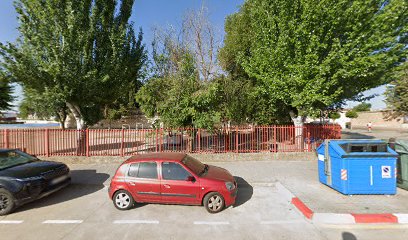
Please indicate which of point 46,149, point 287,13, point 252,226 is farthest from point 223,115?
point 46,149

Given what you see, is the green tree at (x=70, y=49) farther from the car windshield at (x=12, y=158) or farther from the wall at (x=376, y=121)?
the wall at (x=376, y=121)

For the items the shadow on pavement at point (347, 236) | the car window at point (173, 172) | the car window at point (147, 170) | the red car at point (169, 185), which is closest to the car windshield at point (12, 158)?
the red car at point (169, 185)

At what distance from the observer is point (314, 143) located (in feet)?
A: 32.5

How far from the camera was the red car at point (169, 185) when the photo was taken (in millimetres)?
4738

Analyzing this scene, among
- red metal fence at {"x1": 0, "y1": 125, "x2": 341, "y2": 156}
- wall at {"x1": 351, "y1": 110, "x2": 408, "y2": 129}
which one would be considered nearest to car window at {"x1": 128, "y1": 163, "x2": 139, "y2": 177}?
red metal fence at {"x1": 0, "y1": 125, "x2": 341, "y2": 156}

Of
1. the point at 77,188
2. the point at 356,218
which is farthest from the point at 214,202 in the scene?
the point at 77,188

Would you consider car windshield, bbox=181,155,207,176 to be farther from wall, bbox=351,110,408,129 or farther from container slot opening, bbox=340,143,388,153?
wall, bbox=351,110,408,129

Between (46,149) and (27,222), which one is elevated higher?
(46,149)

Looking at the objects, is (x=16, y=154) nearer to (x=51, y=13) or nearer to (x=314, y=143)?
(x=51, y=13)

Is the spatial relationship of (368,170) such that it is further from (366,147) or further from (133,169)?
(133,169)

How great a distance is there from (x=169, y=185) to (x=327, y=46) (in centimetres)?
896

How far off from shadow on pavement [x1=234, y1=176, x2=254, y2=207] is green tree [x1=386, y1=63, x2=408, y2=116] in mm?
8088

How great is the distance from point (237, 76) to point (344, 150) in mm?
10195

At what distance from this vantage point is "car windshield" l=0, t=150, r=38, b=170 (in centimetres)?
566
